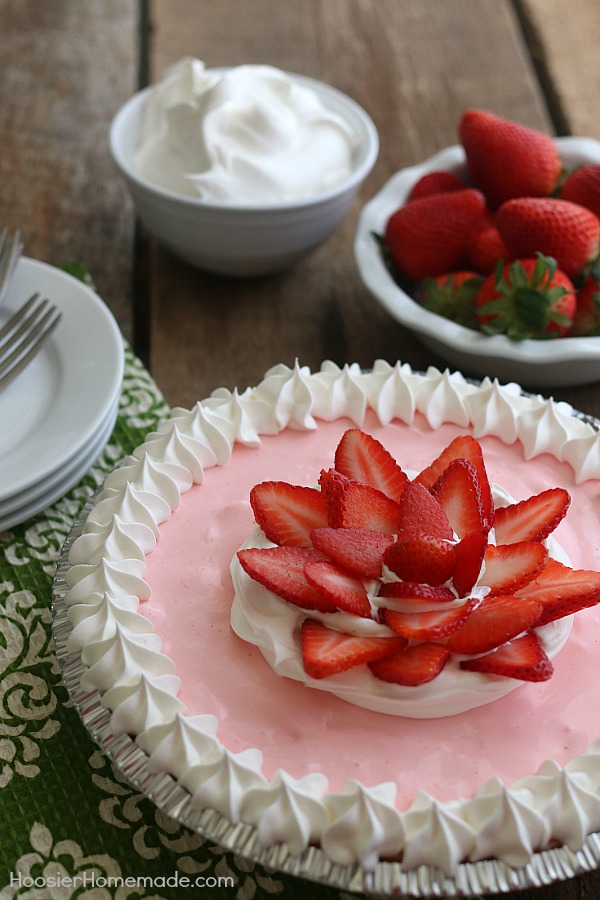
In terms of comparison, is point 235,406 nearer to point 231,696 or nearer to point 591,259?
point 231,696

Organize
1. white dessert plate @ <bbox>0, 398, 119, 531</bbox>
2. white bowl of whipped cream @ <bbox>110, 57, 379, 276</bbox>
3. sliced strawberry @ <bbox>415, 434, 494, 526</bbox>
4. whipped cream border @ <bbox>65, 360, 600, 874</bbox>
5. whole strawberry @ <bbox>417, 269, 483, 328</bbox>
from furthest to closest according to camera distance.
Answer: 1. white bowl of whipped cream @ <bbox>110, 57, 379, 276</bbox>
2. whole strawberry @ <bbox>417, 269, 483, 328</bbox>
3. white dessert plate @ <bbox>0, 398, 119, 531</bbox>
4. sliced strawberry @ <bbox>415, 434, 494, 526</bbox>
5. whipped cream border @ <bbox>65, 360, 600, 874</bbox>

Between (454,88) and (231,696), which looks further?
(454,88)

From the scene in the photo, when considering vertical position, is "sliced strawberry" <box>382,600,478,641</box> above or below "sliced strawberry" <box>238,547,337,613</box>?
above

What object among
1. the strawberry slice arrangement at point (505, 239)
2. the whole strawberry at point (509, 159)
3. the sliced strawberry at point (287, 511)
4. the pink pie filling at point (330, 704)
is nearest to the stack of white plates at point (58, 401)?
A: the pink pie filling at point (330, 704)

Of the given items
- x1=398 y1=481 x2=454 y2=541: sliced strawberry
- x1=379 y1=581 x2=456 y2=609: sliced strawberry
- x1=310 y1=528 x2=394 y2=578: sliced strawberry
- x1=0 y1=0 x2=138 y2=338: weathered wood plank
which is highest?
x1=398 y1=481 x2=454 y2=541: sliced strawberry

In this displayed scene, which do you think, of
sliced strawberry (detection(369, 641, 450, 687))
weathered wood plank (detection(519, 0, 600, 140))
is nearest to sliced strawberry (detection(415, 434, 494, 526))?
sliced strawberry (detection(369, 641, 450, 687))

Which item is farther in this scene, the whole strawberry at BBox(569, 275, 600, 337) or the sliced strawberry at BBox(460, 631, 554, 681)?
the whole strawberry at BBox(569, 275, 600, 337)

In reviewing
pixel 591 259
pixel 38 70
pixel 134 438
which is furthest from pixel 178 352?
pixel 38 70

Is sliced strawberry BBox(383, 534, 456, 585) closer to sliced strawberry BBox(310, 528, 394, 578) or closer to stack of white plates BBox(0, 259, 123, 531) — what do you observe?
sliced strawberry BBox(310, 528, 394, 578)
